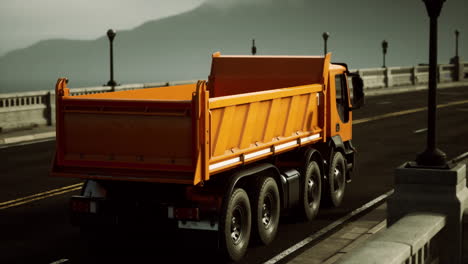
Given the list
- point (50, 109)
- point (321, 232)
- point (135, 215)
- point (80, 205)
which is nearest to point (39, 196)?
point (80, 205)

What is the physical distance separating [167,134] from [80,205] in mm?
1794

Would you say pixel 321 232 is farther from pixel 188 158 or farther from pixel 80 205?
pixel 80 205

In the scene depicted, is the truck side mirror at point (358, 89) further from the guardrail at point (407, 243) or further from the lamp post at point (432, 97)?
the guardrail at point (407, 243)

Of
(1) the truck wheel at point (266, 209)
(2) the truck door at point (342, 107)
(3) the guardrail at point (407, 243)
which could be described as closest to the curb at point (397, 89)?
(2) the truck door at point (342, 107)

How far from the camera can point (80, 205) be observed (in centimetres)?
1129

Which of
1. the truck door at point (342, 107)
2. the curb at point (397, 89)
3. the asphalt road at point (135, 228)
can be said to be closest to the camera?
the asphalt road at point (135, 228)

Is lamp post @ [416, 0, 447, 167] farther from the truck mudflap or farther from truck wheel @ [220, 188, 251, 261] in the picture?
the truck mudflap

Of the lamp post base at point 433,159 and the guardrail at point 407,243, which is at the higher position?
the lamp post base at point 433,159

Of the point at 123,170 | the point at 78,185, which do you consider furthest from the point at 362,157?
the point at 123,170

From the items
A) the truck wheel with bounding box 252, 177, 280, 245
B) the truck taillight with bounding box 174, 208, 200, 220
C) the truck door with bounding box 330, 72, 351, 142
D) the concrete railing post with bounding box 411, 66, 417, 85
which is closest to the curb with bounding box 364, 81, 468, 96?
the concrete railing post with bounding box 411, 66, 417, 85

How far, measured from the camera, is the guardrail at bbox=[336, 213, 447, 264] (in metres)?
6.73

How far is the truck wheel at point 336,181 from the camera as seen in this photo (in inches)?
584

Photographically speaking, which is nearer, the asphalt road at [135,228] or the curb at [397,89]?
the asphalt road at [135,228]

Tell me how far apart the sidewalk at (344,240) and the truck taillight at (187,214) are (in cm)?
146
